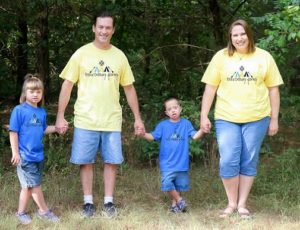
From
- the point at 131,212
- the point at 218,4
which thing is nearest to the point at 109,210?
the point at 131,212

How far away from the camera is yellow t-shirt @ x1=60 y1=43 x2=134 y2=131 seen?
16.3 ft

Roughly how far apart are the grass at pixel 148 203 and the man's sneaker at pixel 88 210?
0.30 feet

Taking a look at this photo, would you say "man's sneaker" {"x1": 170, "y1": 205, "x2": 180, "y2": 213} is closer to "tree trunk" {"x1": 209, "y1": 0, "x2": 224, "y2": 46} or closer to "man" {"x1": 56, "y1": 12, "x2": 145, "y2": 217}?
"man" {"x1": 56, "y1": 12, "x2": 145, "y2": 217}

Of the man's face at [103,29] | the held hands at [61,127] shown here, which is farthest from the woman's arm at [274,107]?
the held hands at [61,127]

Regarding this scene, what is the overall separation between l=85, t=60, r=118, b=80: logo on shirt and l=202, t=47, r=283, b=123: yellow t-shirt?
1045mm

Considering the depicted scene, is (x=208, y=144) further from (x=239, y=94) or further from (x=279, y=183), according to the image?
(x=239, y=94)

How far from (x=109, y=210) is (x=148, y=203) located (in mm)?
699

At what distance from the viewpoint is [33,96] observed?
4879mm

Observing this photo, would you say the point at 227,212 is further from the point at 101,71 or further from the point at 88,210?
the point at 101,71

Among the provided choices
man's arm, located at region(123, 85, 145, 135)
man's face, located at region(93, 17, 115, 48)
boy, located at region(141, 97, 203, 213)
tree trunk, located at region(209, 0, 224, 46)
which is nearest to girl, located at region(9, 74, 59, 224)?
man's face, located at region(93, 17, 115, 48)

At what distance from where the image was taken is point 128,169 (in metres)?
7.05

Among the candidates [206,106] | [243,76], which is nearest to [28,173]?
[206,106]

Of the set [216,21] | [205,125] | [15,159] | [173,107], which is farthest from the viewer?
[216,21]

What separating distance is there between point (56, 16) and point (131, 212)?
441 cm
